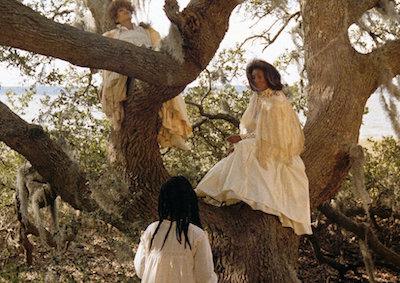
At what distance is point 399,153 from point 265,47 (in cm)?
213

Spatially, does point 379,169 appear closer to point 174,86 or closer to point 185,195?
point 174,86

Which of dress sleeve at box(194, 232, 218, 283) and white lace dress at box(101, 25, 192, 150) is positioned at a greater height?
white lace dress at box(101, 25, 192, 150)

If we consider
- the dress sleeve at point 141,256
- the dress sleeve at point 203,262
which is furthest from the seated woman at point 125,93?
the dress sleeve at point 203,262

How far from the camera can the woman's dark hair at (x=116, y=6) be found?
4074 millimetres

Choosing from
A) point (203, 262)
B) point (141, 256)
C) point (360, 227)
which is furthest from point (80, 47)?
point (360, 227)

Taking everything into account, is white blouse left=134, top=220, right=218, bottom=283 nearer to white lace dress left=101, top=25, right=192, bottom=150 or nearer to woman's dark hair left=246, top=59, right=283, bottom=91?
white lace dress left=101, top=25, right=192, bottom=150

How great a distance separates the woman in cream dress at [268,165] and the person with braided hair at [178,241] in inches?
52.0

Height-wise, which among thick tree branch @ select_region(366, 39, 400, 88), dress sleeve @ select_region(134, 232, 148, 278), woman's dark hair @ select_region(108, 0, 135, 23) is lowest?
dress sleeve @ select_region(134, 232, 148, 278)

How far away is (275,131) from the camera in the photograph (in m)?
4.01

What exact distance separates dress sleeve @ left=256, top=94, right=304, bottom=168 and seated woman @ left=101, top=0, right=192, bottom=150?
1.89 ft

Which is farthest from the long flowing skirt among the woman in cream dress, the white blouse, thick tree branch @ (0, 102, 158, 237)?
the white blouse

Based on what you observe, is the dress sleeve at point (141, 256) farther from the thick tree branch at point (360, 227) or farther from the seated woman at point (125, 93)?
the thick tree branch at point (360, 227)

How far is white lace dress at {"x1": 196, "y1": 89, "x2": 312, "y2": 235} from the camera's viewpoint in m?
3.99

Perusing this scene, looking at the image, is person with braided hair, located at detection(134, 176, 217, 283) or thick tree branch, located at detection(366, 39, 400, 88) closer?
person with braided hair, located at detection(134, 176, 217, 283)
